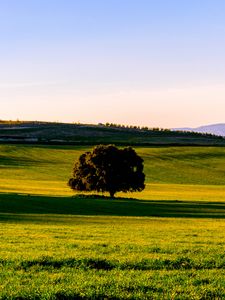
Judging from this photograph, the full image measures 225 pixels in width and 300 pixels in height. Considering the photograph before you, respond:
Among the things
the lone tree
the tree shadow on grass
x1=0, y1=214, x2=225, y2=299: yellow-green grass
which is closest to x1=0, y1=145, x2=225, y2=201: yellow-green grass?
the lone tree

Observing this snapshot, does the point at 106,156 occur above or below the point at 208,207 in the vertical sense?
above

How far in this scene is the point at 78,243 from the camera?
885 inches

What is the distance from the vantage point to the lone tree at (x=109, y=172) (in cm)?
7619

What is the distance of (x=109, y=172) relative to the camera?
7600 cm

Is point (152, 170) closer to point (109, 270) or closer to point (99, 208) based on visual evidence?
point (99, 208)

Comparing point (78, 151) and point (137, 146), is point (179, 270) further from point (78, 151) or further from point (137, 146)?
point (137, 146)

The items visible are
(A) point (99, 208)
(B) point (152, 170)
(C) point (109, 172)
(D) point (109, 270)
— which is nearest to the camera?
(D) point (109, 270)

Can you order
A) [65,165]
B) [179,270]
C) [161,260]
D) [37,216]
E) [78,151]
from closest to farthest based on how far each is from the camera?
1. [179,270]
2. [161,260]
3. [37,216]
4. [65,165]
5. [78,151]

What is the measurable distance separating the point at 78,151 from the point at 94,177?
7657 cm

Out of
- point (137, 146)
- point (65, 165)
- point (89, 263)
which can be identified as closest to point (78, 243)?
point (89, 263)

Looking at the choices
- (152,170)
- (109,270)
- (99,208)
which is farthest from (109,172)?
(109,270)

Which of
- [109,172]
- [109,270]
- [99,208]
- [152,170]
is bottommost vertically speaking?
[152,170]

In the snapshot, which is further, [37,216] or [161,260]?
[37,216]

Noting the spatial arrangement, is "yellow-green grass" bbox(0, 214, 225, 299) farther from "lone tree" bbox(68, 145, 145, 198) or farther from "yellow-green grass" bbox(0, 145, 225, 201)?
"yellow-green grass" bbox(0, 145, 225, 201)
